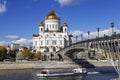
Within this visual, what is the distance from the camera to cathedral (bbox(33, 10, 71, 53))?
176 m

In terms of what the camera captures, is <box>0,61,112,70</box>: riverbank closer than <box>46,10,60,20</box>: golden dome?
A: Yes

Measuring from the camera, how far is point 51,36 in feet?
579

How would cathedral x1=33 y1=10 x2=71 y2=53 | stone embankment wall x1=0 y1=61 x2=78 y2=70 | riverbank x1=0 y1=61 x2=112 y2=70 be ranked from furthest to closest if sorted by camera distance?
cathedral x1=33 y1=10 x2=71 y2=53 → riverbank x1=0 y1=61 x2=112 y2=70 → stone embankment wall x1=0 y1=61 x2=78 y2=70

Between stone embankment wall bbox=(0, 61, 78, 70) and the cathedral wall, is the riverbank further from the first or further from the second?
the cathedral wall

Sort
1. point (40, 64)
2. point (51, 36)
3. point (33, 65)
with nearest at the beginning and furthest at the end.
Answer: point (33, 65)
point (40, 64)
point (51, 36)

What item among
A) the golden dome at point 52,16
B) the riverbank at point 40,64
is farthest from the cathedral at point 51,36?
the riverbank at point 40,64

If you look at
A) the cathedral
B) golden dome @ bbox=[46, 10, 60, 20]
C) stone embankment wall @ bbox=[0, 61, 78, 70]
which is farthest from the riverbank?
golden dome @ bbox=[46, 10, 60, 20]

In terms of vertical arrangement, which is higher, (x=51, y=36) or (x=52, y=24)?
(x=52, y=24)

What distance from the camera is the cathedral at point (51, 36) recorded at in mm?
175875

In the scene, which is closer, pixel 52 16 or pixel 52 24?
pixel 52 24

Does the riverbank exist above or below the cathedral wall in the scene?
below

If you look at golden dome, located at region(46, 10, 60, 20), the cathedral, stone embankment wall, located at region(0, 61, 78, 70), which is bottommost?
stone embankment wall, located at region(0, 61, 78, 70)

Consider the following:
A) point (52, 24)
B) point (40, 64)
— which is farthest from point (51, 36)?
point (40, 64)

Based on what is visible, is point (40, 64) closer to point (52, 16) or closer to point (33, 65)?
point (33, 65)
